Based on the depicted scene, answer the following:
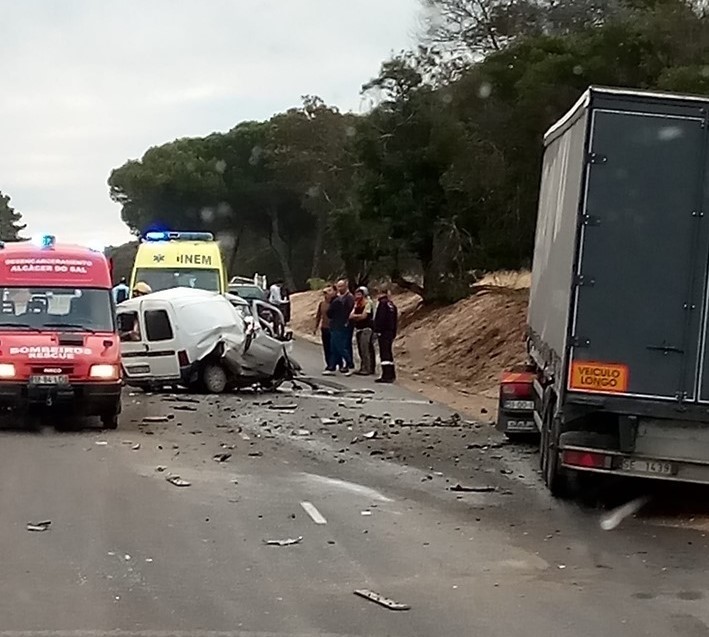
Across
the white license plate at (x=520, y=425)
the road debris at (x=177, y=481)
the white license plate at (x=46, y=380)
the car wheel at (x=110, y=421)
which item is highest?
the white license plate at (x=46, y=380)

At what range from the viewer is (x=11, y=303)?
18250 mm

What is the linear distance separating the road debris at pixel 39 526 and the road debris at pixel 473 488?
166 inches

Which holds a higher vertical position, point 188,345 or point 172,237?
point 172,237

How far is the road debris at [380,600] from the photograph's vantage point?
8195mm

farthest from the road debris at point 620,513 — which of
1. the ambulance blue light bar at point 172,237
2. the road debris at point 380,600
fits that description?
the ambulance blue light bar at point 172,237

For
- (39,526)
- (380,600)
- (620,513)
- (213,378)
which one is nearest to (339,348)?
(213,378)

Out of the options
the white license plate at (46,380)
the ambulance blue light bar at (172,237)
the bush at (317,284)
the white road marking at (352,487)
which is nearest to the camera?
the white road marking at (352,487)

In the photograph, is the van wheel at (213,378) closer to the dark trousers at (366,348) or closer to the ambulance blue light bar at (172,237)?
the dark trousers at (366,348)

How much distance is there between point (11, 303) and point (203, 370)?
5.52 m

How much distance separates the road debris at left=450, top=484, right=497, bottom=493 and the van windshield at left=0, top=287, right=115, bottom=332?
6438mm

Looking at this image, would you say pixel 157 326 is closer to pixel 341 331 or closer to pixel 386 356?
pixel 386 356

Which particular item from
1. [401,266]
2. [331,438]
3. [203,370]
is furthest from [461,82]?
[331,438]

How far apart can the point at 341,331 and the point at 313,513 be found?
1769 cm

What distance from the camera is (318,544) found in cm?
1027
